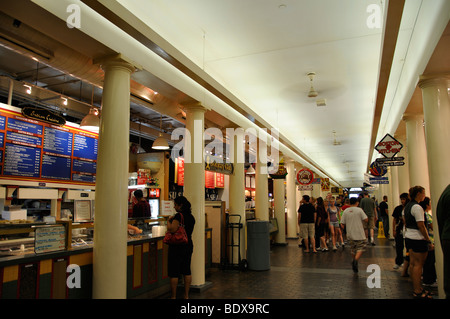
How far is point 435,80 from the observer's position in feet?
18.2

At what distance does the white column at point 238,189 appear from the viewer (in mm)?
8320

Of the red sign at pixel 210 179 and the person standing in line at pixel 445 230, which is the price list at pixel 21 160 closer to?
the red sign at pixel 210 179

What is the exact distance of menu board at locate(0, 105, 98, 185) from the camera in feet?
21.3

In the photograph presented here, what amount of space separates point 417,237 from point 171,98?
4626mm

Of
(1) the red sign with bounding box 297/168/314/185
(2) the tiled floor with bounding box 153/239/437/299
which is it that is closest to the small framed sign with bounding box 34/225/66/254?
(2) the tiled floor with bounding box 153/239/437/299

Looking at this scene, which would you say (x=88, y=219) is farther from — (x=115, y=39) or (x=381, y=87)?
(x=381, y=87)

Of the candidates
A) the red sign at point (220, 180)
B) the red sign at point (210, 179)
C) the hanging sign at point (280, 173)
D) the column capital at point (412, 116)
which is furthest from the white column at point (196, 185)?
the red sign at point (220, 180)

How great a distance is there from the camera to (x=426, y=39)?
198 inches

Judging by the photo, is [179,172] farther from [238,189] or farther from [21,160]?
[21,160]

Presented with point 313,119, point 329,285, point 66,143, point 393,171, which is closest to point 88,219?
point 66,143

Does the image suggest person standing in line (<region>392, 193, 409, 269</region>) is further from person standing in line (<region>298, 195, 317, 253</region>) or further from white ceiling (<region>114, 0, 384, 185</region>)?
person standing in line (<region>298, 195, 317, 253</region>)

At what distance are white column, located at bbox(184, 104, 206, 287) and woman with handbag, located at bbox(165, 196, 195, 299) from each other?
2.58 ft

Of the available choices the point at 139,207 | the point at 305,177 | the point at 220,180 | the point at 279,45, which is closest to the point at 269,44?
the point at 279,45

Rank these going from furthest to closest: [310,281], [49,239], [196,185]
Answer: [310,281] < [196,185] < [49,239]
